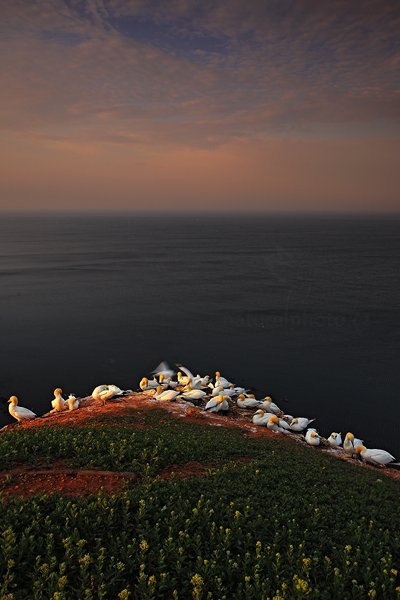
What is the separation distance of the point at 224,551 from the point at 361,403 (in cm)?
3109

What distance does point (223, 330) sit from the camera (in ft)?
182

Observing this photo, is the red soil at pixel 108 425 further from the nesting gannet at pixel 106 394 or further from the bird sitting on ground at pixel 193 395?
the bird sitting on ground at pixel 193 395

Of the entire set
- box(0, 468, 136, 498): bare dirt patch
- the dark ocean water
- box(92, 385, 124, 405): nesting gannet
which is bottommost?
the dark ocean water

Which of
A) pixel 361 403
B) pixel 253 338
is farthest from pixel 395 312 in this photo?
pixel 361 403

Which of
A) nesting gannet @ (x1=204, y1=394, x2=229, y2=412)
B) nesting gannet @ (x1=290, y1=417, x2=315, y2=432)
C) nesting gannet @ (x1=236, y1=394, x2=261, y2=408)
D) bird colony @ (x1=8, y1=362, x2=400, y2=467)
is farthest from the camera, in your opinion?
nesting gannet @ (x1=236, y1=394, x2=261, y2=408)

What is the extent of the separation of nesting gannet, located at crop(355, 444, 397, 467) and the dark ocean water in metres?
8.15

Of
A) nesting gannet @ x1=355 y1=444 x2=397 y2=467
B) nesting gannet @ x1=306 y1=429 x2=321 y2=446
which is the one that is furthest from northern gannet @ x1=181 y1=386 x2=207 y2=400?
nesting gannet @ x1=355 y1=444 x2=397 y2=467

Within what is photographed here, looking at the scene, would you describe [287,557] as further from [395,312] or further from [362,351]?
[395,312]

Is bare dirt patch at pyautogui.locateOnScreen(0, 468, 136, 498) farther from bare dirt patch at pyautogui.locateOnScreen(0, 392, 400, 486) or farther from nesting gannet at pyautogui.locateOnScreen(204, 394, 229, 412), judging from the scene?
nesting gannet at pyautogui.locateOnScreen(204, 394, 229, 412)

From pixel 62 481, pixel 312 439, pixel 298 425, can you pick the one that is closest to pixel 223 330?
pixel 298 425

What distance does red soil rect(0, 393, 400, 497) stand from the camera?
10.7m

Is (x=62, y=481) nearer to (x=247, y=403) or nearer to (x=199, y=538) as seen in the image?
(x=199, y=538)

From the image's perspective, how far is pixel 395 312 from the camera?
64.3 meters

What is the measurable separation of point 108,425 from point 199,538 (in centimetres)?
1188
